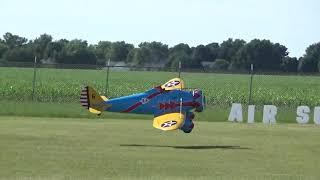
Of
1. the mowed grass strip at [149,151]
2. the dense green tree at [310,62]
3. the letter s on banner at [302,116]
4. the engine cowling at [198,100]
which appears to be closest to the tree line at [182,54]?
the dense green tree at [310,62]

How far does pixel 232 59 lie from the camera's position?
111 m

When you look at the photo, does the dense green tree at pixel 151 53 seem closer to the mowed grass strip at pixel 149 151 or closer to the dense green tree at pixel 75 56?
the dense green tree at pixel 75 56

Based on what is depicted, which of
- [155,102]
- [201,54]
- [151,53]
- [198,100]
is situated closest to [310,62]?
[201,54]

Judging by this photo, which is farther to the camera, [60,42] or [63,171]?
[60,42]

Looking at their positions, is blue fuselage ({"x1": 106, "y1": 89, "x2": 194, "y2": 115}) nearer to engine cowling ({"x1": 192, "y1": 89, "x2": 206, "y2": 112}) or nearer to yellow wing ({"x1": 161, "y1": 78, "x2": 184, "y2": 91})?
engine cowling ({"x1": 192, "y1": 89, "x2": 206, "y2": 112})

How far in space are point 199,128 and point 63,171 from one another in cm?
987

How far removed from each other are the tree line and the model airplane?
2727 inches

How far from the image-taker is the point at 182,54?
115312 mm

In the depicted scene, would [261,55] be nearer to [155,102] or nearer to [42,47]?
[42,47]

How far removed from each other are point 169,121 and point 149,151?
5.53ft

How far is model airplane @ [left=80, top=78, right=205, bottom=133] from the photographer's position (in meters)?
18.1

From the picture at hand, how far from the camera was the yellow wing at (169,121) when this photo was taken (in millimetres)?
16578

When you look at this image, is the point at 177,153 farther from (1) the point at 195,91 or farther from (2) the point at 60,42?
(2) the point at 60,42

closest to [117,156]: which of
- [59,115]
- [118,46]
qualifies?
[59,115]
